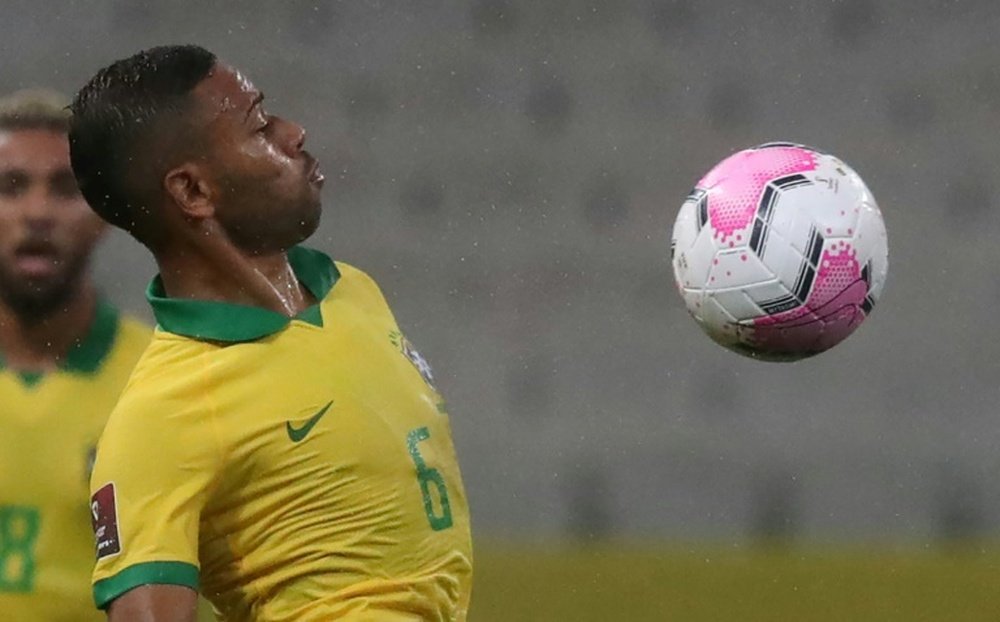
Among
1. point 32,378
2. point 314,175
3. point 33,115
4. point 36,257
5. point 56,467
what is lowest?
point 56,467

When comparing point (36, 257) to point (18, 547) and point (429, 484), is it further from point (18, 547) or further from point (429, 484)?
point (429, 484)

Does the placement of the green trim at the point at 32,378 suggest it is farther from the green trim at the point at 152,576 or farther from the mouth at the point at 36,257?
the green trim at the point at 152,576

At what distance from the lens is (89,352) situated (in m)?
3.77

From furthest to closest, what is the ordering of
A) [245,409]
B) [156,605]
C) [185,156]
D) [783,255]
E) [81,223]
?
[81,223], [783,255], [185,156], [245,409], [156,605]

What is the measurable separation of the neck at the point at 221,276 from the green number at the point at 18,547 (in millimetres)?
919

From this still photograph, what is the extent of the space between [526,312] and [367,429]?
4167 millimetres

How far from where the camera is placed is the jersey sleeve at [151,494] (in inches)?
104

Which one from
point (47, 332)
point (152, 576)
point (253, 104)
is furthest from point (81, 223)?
point (152, 576)

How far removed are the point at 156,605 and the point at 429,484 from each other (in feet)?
1.59

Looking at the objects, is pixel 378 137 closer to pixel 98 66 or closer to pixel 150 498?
pixel 98 66

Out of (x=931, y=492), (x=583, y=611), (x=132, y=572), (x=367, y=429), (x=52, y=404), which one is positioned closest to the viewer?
(x=132, y=572)

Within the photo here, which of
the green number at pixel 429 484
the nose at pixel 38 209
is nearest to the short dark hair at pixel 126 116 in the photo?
the green number at pixel 429 484

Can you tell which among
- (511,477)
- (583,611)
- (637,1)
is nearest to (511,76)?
(637,1)

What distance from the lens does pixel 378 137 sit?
7027 millimetres
